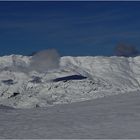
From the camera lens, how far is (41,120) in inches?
801

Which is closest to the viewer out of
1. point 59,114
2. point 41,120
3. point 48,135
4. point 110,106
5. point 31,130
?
point 48,135

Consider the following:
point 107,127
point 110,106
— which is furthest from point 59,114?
point 107,127

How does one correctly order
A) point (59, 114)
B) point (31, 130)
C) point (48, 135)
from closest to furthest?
point (48, 135) → point (31, 130) → point (59, 114)

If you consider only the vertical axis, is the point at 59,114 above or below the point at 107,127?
above

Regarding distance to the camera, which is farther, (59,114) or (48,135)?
(59,114)

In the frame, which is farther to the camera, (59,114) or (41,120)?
(59,114)

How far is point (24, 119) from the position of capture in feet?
68.6

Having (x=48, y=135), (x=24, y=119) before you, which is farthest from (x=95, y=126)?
(x=24, y=119)

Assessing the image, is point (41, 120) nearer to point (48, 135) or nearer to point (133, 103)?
point (48, 135)

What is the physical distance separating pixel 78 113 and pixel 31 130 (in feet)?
17.5

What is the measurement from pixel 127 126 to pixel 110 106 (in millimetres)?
7050

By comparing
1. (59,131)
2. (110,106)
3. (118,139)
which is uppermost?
(110,106)

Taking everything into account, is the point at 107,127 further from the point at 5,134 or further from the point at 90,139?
the point at 5,134

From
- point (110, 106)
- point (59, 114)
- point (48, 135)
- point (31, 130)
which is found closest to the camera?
point (48, 135)
